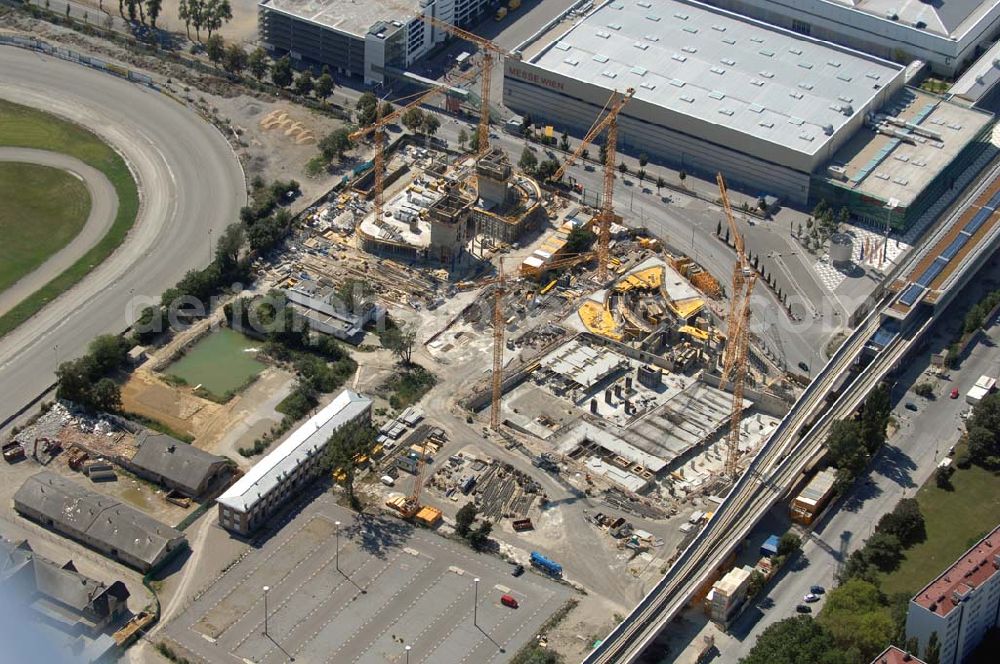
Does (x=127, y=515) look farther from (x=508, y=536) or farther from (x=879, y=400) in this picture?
(x=879, y=400)

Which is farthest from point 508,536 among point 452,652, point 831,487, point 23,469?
point 23,469

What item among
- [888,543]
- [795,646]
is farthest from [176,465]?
[888,543]

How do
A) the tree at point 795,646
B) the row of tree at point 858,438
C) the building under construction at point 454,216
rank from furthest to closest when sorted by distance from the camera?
the building under construction at point 454,216
the row of tree at point 858,438
the tree at point 795,646

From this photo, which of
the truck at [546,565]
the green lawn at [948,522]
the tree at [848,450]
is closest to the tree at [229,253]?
the truck at [546,565]

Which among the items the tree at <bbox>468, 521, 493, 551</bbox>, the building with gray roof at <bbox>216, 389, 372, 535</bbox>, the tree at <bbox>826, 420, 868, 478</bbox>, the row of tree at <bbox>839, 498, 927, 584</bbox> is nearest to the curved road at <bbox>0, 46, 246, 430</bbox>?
the building with gray roof at <bbox>216, 389, 372, 535</bbox>

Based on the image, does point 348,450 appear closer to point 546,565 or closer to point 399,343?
point 399,343

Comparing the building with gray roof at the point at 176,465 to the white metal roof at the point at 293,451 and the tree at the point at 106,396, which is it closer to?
the white metal roof at the point at 293,451
